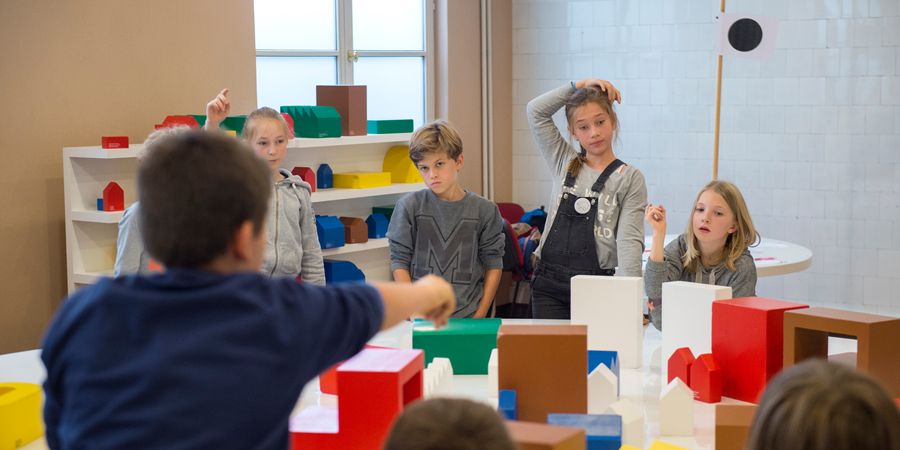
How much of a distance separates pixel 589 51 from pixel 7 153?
3.51 meters

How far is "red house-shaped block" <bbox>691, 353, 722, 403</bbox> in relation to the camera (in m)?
2.08

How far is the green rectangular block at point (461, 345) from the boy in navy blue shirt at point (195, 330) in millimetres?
1047

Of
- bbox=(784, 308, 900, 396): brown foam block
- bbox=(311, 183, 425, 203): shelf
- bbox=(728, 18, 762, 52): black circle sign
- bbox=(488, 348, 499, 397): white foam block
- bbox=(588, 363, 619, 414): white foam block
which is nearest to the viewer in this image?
bbox=(784, 308, 900, 396): brown foam block

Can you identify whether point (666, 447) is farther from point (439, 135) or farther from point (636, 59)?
point (636, 59)

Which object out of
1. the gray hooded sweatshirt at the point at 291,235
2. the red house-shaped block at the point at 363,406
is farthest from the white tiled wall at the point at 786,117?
the red house-shaped block at the point at 363,406

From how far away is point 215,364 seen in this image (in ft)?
3.77

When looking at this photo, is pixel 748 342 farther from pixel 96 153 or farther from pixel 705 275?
pixel 96 153

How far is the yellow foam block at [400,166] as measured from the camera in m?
4.85

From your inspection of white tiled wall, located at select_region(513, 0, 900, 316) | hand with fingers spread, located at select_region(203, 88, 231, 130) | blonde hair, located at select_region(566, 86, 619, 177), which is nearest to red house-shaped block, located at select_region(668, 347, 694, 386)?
blonde hair, located at select_region(566, 86, 619, 177)

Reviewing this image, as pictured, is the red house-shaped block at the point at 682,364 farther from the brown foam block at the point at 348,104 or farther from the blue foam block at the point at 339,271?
the brown foam block at the point at 348,104

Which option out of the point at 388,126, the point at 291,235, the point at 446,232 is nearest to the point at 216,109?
the point at 291,235

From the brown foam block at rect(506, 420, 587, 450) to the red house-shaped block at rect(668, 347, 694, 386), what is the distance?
74 cm

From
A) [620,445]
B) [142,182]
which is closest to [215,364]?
[142,182]

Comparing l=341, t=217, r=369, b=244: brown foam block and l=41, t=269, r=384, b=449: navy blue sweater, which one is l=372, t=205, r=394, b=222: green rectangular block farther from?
l=41, t=269, r=384, b=449: navy blue sweater
